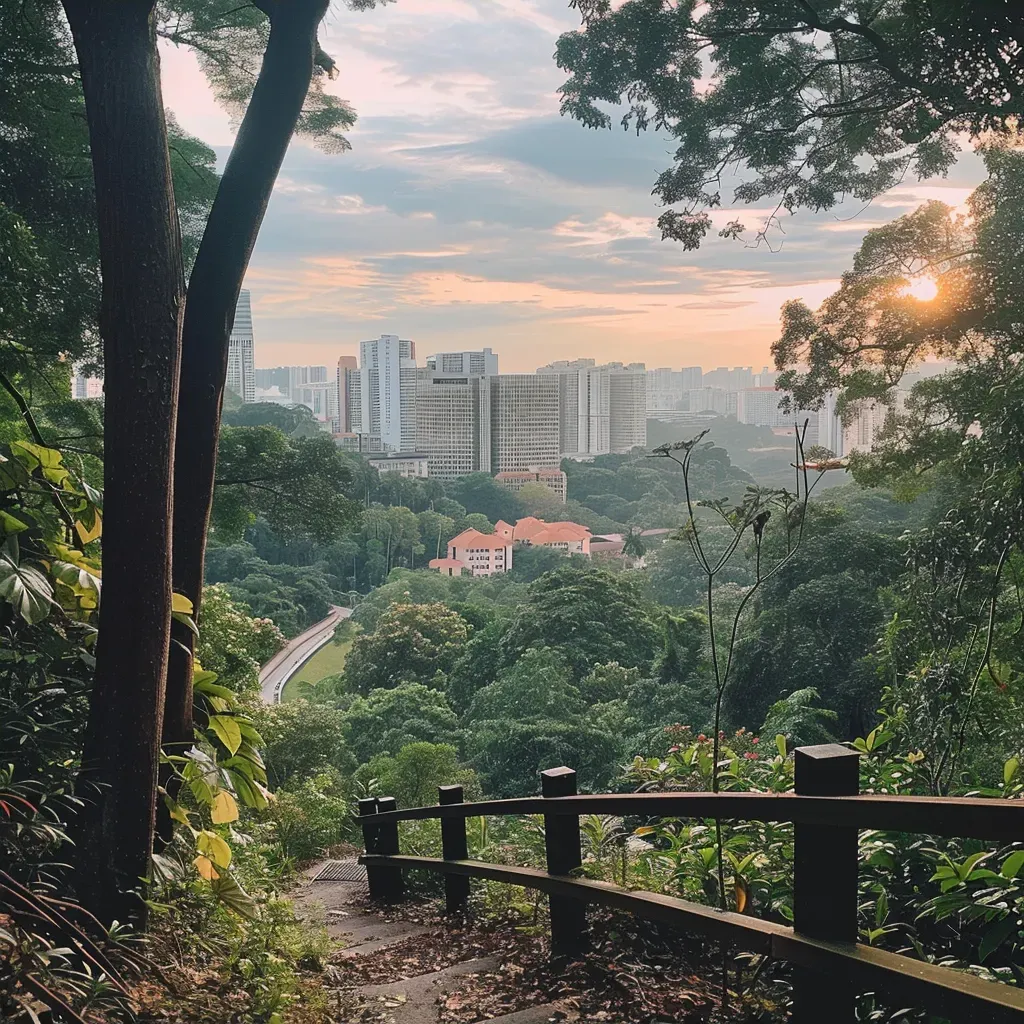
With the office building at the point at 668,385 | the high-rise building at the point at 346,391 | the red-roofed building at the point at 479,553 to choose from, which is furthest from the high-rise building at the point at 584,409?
the red-roofed building at the point at 479,553

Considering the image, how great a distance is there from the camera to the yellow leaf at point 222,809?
2.37 meters

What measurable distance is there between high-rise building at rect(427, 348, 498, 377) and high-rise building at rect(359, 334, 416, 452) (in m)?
2.10

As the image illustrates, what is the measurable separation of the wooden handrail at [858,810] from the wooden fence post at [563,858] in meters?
0.24

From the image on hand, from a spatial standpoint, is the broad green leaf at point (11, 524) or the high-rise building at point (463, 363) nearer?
the broad green leaf at point (11, 524)

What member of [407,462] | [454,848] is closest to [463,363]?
[407,462]

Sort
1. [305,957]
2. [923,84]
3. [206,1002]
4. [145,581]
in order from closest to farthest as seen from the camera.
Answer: [206,1002], [145,581], [305,957], [923,84]

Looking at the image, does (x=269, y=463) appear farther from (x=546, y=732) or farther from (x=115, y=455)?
(x=115, y=455)

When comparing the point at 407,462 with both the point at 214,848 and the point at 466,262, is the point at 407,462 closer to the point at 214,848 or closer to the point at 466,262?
the point at 466,262

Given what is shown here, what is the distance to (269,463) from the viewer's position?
462 inches

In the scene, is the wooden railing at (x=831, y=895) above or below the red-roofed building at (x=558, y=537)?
above

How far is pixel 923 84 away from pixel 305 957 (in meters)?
4.90

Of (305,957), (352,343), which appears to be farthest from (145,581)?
(352,343)

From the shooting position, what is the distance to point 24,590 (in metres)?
1.86

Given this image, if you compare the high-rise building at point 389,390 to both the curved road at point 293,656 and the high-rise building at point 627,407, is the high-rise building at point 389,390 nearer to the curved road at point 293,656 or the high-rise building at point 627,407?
the high-rise building at point 627,407
